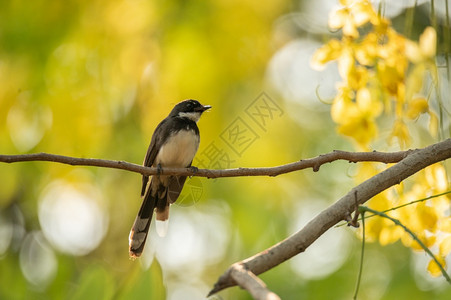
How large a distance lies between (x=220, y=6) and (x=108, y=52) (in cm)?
87

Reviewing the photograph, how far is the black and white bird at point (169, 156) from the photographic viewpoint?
5.55 metres

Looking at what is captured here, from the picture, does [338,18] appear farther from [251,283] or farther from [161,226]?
[161,226]

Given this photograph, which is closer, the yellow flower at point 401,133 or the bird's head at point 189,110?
the yellow flower at point 401,133

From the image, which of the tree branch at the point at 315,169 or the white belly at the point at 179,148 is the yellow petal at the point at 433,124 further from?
the white belly at the point at 179,148

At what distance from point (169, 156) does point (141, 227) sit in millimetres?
705

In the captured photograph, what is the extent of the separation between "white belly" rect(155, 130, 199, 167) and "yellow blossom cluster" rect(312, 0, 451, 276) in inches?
81.9

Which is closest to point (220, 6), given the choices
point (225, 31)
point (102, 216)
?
point (225, 31)

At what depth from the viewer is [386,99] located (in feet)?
11.6

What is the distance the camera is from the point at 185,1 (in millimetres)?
4656

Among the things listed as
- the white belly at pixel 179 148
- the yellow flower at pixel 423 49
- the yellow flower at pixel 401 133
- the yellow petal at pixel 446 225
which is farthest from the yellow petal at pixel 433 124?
the white belly at pixel 179 148

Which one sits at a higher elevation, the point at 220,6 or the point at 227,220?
the point at 220,6

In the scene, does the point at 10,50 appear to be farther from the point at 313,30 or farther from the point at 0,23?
the point at 313,30

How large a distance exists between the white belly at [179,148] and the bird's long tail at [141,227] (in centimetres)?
34

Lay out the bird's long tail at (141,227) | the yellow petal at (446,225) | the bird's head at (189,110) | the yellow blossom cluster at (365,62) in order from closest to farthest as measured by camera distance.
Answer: the yellow petal at (446,225), the yellow blossom cluster at (365,62), the bird's long tail at (141,227), the bird's head at (189,110)
